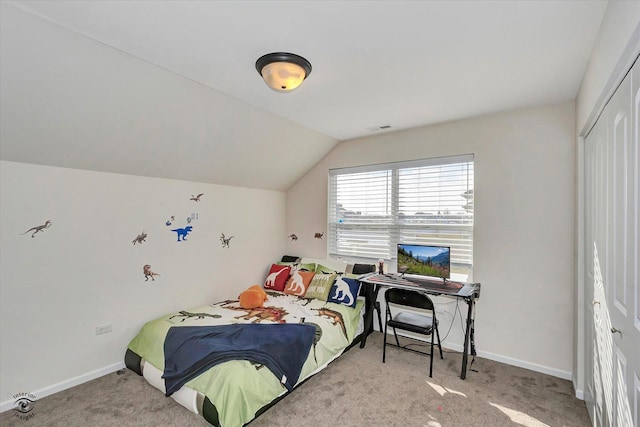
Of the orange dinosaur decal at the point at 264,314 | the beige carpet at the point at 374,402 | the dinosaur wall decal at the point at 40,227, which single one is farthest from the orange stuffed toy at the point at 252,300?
the dinosaur wall decal at the point at 40,227

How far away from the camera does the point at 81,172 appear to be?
2.75 meters

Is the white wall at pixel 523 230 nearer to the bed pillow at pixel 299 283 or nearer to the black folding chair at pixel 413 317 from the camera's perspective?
the black folding chair at pixel 413 317

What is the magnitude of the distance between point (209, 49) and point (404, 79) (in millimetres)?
1453

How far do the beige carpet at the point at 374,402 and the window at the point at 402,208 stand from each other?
112 centimetres

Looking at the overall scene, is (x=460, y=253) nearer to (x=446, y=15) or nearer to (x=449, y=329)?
(x=449, y=329)

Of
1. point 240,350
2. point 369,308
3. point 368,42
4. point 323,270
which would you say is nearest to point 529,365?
point 369,308

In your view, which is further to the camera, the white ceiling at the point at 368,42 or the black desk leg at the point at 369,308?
the black desk leg at the point at 369,308

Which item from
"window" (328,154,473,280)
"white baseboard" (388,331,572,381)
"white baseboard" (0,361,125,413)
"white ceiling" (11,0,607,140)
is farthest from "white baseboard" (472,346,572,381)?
"white baseboard" (0,361,125,413)

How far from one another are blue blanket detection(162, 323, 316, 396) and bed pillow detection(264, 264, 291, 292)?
131 centimetres

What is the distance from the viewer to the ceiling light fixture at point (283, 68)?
6.78 feet

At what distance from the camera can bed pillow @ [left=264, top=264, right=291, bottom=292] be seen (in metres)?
4.14

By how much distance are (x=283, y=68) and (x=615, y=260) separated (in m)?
2.20

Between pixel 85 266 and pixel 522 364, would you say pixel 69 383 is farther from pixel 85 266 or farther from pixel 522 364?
pixel 522 364

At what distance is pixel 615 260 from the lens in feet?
5.30
